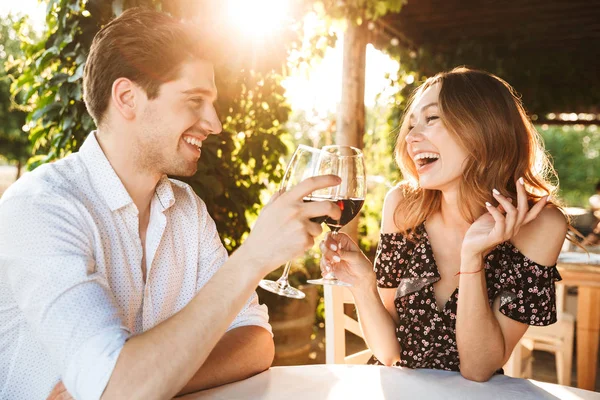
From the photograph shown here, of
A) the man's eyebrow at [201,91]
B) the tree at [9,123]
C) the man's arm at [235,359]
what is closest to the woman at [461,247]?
the man's arm at [235,359]

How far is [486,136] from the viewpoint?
192 centimetres

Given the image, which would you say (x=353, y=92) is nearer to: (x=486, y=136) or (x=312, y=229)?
(x=486, y=136)

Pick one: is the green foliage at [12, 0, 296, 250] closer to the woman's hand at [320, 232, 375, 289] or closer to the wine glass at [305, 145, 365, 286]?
the woman's hand at [320, 232, 375, 289]

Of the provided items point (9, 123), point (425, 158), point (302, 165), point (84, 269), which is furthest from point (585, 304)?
point (9, 123)

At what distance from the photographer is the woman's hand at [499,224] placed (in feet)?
5.02

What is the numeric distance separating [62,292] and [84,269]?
0.07m

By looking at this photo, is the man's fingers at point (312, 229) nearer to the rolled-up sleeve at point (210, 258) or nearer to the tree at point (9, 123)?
the rolled-up sleeve at point (210, 258)

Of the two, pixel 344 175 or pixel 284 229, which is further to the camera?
pixel 344 175

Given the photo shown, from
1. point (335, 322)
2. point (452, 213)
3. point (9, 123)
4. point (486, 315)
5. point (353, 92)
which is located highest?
point (9, 123)

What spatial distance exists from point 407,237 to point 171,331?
4.18 feet

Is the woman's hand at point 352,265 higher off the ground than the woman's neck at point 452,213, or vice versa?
the woman's neck at point 452,213

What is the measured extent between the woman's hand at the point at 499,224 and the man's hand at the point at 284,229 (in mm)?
613

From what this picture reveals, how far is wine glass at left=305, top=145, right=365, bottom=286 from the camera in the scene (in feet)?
4.14

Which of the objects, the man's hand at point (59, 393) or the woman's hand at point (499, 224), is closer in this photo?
the man's hand at point (59, 393)
